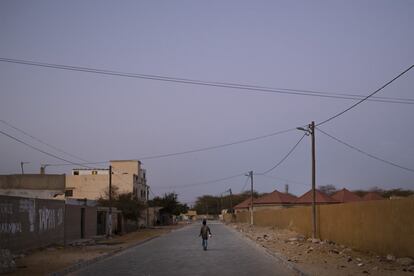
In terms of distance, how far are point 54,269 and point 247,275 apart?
665cm

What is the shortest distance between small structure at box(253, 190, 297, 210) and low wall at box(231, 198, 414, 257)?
59259 mm

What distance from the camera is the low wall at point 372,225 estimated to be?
18.1 meters

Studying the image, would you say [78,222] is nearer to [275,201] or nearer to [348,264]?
[348,264]

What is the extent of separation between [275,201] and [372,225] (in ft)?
244

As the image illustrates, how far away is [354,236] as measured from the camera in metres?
25.2

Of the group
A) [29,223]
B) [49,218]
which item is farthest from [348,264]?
[49,218]

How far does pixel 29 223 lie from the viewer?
27.8 meters

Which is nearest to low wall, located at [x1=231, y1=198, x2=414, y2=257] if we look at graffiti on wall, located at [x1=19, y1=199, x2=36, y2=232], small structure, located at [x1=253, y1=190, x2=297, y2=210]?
graffiti on wall, located at [x1=19, y1=199, x2=36, y2=232]

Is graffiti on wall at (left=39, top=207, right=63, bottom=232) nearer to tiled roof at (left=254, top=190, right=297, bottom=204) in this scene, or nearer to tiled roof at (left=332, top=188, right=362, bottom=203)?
tiled roof at (left=332, top=188, right=362, bottom=203)

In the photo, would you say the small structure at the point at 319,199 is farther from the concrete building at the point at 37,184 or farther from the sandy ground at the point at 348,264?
the sandy ground at the point at 348,264

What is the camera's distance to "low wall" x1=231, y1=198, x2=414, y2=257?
18109mm

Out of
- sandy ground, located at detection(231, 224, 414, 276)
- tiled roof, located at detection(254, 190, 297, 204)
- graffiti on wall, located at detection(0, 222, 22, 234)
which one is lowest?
sandy ground, located at detection(231, 224, 414, 276)

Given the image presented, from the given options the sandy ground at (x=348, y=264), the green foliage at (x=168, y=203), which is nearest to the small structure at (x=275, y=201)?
the green foliage at (x=168, y=203)

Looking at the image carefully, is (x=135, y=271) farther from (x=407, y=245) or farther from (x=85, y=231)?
(x=85, y=231)
